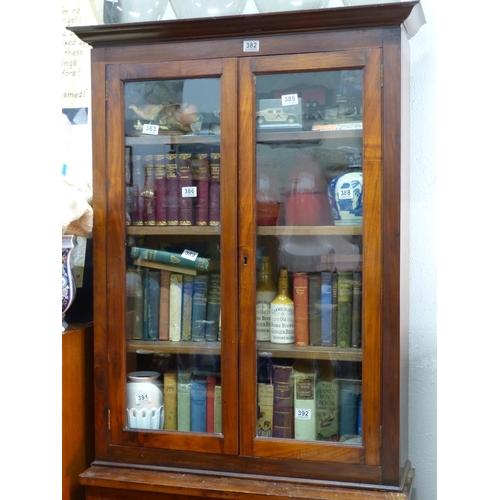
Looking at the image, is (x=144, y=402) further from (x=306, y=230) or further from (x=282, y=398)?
(x=306, y=230)

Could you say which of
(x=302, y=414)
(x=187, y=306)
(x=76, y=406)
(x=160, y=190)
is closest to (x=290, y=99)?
(x=160, y=190)

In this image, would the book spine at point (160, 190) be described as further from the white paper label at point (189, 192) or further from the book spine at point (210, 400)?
the book spine at point (210, 400)

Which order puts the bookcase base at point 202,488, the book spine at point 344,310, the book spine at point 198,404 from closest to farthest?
1. the bookcase base at point 202,488
2. the book spine at point 344,310
3. the book spine at point 198,404

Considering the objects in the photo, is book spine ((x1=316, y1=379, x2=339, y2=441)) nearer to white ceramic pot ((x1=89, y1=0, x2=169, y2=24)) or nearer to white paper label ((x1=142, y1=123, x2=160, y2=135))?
white paper label ((x1=142, y1=123, x2=160, y2=135))

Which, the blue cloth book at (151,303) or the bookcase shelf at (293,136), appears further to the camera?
the blue cloth book at (151,303)

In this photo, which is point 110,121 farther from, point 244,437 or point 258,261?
point 244,437

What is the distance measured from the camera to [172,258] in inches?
72.5

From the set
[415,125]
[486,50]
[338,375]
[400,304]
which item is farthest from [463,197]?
[415,125]

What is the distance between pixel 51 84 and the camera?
1.23 feet

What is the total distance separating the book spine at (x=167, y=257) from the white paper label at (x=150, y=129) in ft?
1.18

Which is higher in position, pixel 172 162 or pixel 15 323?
pixel 172 162

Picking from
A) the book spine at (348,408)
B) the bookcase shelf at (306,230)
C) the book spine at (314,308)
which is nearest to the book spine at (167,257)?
the bookcase shelf at (306,230)

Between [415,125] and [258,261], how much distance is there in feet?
2.43

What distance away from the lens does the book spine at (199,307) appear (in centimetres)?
181
